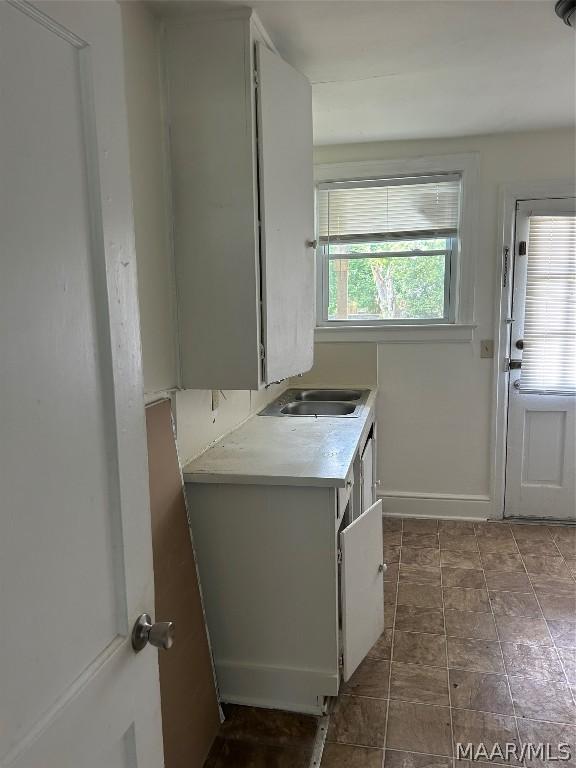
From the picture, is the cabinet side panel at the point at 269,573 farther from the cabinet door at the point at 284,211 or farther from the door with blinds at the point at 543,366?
the door with blinds at the point at 543,366

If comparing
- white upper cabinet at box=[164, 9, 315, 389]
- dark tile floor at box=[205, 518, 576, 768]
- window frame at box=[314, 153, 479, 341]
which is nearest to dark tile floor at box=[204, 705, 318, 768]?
dark tile floor at box=[205, 518, 576, 768]

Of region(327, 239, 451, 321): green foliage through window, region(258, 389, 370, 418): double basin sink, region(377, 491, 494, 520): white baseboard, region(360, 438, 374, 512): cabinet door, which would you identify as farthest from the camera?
region(377, 491, 494, 520): white baseboard

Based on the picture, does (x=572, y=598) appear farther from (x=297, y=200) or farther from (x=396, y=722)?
(x=297, y=200)

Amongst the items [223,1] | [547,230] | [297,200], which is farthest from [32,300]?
[547,230]

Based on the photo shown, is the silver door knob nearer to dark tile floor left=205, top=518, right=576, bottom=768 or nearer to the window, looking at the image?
dark tile floor left=205, top=518, right=576, bottom=768

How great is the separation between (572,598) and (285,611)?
5.07 ft

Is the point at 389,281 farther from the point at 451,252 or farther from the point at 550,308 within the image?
the point at 550,308

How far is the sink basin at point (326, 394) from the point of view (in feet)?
10.5

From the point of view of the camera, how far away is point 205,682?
1688mm

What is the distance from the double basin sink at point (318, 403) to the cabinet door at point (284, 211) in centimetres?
68

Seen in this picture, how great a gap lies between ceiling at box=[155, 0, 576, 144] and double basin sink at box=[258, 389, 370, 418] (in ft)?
5.02

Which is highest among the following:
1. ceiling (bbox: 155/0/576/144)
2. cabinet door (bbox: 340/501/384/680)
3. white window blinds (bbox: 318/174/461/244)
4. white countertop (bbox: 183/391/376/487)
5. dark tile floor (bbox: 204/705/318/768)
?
ceiling (bbox: 155/0/576/144)

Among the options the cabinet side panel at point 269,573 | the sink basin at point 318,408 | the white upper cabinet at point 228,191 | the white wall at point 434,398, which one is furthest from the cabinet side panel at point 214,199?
the white wall at point 434,398

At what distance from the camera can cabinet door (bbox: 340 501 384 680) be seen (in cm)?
177
